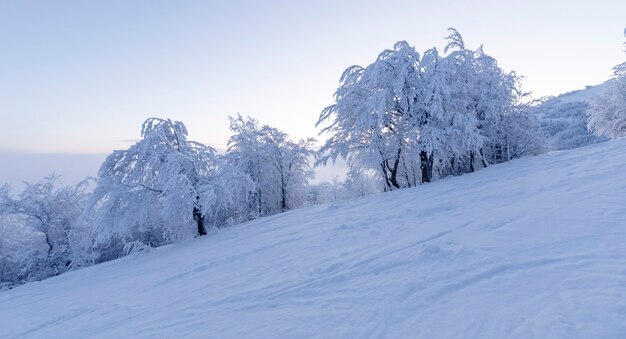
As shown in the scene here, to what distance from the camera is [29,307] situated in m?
8.12

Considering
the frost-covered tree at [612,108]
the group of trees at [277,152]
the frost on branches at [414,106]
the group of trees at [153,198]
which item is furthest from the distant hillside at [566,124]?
the group of trees at [153,198]

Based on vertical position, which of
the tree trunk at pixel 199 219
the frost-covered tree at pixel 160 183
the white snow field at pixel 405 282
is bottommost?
the white snow field at pixel 405 282

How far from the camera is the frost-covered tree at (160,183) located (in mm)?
13516

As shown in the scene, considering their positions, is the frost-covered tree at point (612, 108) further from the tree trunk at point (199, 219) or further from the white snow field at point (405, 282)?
the tree trunk at point (199, 219)

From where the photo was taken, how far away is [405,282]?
181 inches

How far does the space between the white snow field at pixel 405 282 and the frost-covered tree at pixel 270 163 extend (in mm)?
19798

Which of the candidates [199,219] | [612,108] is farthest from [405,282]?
[612,108]

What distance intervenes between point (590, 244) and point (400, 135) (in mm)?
13613

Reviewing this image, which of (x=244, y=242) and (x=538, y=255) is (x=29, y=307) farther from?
(x=538, y=255)

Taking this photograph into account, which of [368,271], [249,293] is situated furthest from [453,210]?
[249,293]

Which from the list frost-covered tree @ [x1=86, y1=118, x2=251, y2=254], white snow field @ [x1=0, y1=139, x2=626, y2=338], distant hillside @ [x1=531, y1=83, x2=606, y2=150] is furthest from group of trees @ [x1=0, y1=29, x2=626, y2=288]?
distant hillside @ [x1=531, y1=83, x2=606, y2=150]

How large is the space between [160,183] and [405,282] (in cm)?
1255

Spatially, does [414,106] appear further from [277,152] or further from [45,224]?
[45,224]

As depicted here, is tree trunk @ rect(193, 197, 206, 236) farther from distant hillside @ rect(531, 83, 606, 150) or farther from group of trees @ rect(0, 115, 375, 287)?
distant hillside @ rect(531, 83, 606, 150)
